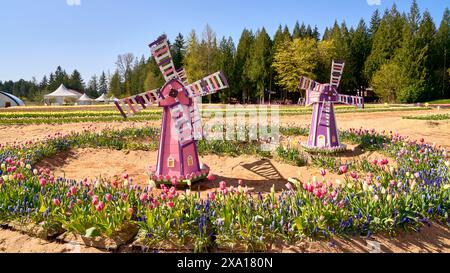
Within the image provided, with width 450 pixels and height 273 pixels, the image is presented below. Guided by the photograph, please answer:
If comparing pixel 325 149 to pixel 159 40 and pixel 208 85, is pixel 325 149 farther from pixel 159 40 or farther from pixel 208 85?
pixel 159 40

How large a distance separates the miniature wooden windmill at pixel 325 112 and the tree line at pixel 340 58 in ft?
97.4

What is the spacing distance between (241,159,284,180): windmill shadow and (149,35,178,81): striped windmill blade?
3.24 m

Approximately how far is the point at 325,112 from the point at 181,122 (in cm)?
530

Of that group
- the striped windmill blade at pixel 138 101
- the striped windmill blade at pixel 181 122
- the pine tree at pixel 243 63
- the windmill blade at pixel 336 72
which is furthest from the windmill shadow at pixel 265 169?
the pine tree at pixel 243 63

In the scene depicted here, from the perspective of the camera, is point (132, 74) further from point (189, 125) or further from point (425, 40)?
point (189, 125)

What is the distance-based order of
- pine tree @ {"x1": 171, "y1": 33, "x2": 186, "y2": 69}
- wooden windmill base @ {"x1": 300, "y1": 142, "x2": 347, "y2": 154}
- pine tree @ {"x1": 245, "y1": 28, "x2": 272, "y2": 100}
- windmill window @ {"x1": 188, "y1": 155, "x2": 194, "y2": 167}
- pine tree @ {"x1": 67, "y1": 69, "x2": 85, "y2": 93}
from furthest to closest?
1. pine tree @ {"x1": 67, "y1": 69, "x2": 85, "y2": 93}
2. pine tree @ {"x1": 171, "y1": 33, "x2": 186, "y2": 69}
3. pine tree @ {"x1": 245, "y1": 28, "x2": 272, "y2": 100}
4. wooden windmill base @ {"x1": 300, "y1": 142, "x2": 347, "y2": 154}
5. windmill window @ {"x1": 188, "y1": 155, "x2": 194, "y2": 167}

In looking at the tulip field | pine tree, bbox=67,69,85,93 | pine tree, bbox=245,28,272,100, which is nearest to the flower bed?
the tulip field

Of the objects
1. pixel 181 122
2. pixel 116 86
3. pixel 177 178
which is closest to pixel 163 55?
pixel 181 122

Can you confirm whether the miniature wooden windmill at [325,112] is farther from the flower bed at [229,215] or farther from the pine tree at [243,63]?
the pine tree at [243,63]

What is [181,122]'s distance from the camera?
6.75m

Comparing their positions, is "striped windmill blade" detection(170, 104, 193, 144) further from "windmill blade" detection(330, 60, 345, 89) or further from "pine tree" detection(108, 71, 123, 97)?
"pine tree" detection(108, 71, 123, 97)

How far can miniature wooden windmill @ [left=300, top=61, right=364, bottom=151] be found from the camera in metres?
10.1

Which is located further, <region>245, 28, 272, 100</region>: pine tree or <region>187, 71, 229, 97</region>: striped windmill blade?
<region>245, 28, 272, 100</region>: pine tree
